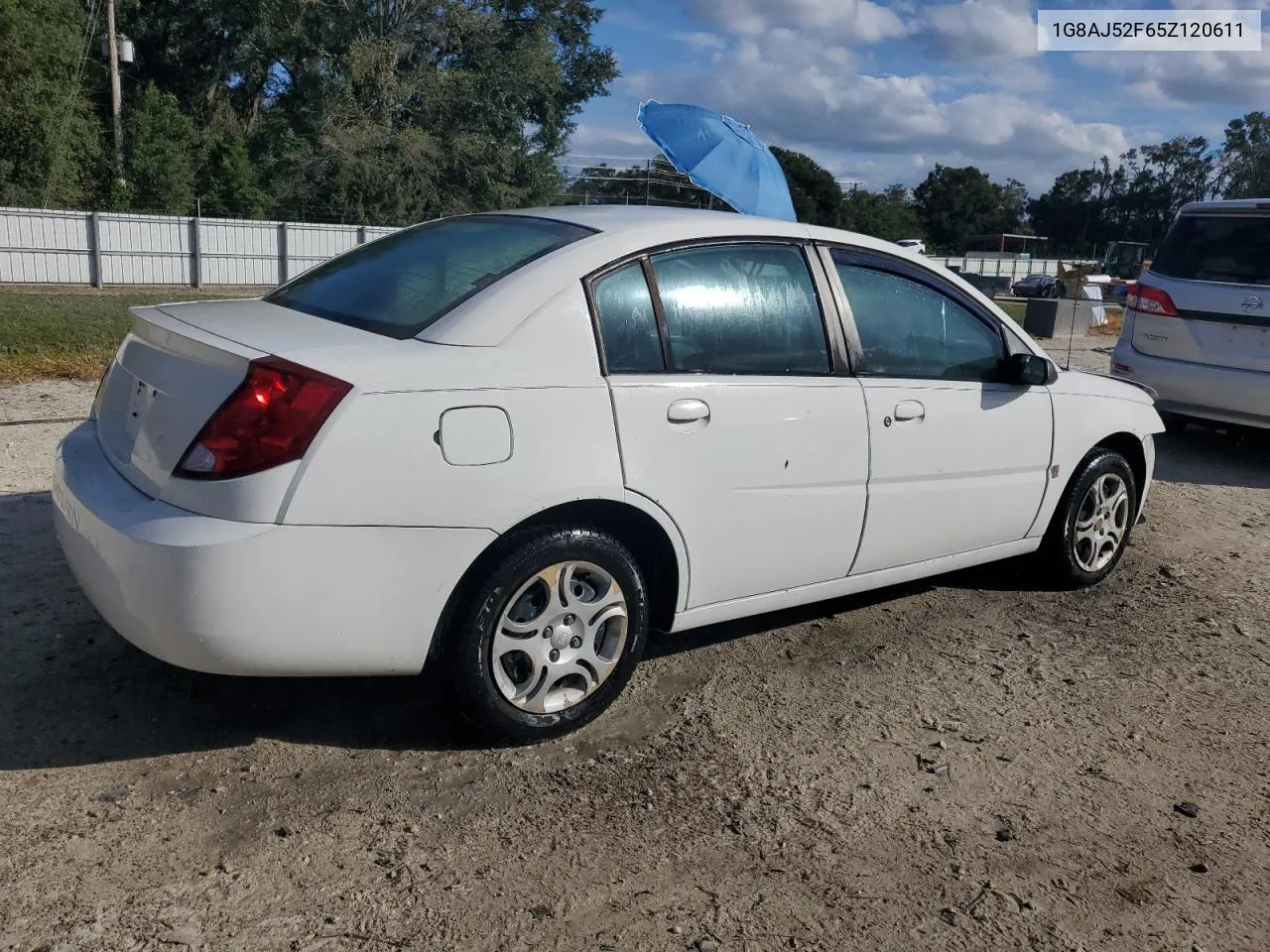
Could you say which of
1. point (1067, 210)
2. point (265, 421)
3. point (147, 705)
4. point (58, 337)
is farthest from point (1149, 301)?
point (1067, 210)

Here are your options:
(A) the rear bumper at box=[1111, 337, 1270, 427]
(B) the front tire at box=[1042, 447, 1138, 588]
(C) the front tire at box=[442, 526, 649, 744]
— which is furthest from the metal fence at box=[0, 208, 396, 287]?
(C) the front tire at box=[442, 526, 649, 744]

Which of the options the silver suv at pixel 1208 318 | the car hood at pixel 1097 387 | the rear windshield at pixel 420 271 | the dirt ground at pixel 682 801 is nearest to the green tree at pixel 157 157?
the silver suv at pixel 1208 318

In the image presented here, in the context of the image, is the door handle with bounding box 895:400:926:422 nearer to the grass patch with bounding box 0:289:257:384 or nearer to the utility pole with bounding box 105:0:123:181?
the grass patch with bounding box 0:289:257:384

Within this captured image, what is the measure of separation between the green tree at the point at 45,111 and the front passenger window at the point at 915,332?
113 feet

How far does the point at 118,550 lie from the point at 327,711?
0.93 metres

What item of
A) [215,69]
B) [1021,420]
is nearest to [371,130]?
[215,69]

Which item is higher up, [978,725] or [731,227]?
[731,227]

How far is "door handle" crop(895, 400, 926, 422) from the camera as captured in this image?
13.4 ft

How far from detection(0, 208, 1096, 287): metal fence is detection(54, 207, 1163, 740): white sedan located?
68.5ft

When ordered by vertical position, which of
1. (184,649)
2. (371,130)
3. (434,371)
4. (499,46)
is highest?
(499,46)

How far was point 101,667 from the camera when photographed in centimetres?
374

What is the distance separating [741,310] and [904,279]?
886 mm

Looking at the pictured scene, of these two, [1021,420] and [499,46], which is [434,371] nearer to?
[1021,420]

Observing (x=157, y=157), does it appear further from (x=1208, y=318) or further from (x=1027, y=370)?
(x=1027, y=370)
